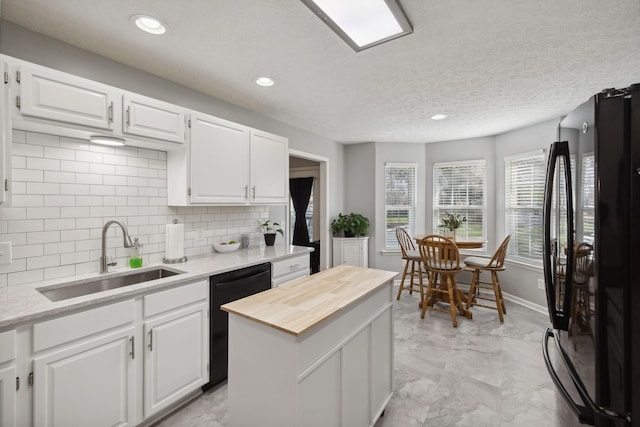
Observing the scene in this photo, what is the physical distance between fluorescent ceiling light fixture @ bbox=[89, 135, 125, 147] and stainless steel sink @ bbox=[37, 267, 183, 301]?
93 cm

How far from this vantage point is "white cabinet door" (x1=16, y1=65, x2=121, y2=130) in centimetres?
155

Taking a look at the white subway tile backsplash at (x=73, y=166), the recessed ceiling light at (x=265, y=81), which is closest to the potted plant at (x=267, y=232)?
the recessed ceiling light at (x=265, y=81)

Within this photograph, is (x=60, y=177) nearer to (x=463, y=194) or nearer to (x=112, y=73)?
(x=112, y=73)

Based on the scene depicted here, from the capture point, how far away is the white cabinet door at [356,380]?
1.45 meters

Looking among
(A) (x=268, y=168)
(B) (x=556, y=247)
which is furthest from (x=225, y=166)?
(B) (x=556, y=247)

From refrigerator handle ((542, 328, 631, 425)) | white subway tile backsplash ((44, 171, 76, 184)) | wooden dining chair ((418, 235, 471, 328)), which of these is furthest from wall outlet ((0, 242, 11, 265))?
wooden dining chair ((418, 235, 471, 328))

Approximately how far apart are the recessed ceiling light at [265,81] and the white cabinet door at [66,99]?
1.06m

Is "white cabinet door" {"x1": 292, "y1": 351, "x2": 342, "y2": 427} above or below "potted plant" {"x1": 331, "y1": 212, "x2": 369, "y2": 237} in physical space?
below

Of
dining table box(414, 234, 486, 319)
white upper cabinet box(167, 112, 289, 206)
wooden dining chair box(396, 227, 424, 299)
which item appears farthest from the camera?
wooden dining chair box(396, 227, 424, 299)

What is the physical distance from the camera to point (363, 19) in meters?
1.62

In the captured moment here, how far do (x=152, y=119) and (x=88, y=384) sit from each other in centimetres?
166

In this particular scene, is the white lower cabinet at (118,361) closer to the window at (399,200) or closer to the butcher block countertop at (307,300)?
the butcher block countertop at (307,300)

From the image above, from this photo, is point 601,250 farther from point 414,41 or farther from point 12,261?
point 12,261

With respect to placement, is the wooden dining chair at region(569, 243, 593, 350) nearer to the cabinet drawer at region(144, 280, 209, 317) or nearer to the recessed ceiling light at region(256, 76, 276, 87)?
the cabinet drawer at region(144, 280, 209, 317)
